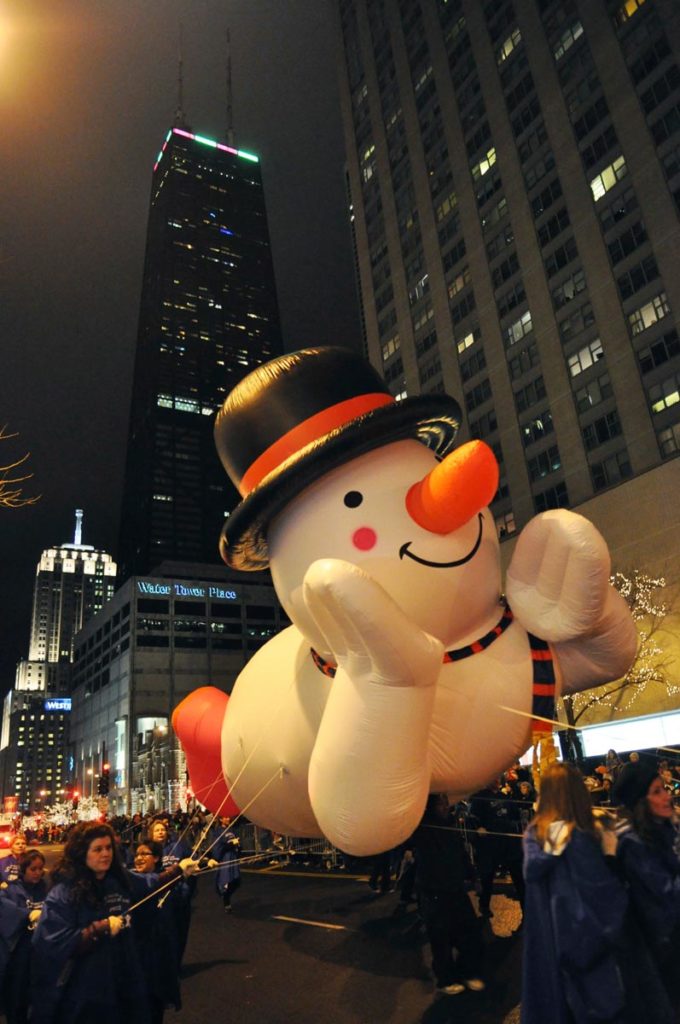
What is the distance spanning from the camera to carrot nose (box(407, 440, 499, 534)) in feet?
13.1

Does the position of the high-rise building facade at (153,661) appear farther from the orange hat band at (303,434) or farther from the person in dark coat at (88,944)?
the orange hat band at (303,434)

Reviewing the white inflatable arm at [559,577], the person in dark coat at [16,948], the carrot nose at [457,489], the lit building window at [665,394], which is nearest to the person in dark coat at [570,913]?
the white inflatable arm at [559,577]

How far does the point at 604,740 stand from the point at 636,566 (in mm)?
8040

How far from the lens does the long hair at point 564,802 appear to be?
9.58 feet

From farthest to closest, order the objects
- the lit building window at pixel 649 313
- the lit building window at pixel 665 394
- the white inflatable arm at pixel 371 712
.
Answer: the lit building window at pixel 649 313
the lit building window at pixel 665 394
the white inflatable arm at pixel 371 712

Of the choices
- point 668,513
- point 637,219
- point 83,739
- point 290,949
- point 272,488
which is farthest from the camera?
point 83,739

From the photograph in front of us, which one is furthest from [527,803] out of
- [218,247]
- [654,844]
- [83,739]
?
[218,247]

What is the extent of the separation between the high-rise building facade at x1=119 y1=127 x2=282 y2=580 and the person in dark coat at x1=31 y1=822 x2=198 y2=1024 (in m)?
116

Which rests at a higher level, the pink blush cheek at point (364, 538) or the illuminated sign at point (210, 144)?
the illuminated sign at point (210, 144)

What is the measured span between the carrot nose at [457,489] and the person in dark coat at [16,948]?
13.3ft

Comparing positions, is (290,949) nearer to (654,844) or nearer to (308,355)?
(654,844)

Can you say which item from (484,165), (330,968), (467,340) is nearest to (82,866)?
(330,968)

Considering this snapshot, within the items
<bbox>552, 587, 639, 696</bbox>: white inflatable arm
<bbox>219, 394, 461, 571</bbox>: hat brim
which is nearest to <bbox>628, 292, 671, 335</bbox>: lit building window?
<bbox>552, 587, 639, 696</bbox>: white inflatable arm

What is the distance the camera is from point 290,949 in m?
6.75
